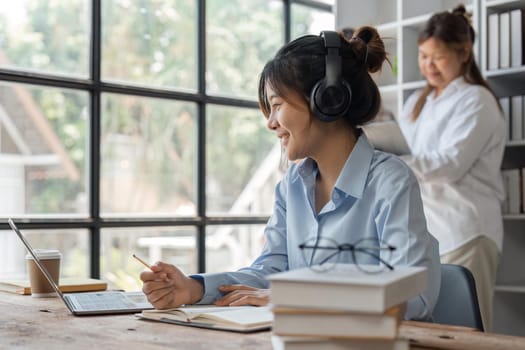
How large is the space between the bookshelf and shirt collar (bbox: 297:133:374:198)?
68.5 inches

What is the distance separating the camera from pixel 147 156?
12.2ft

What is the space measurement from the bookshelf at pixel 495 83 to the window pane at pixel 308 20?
0.68 m

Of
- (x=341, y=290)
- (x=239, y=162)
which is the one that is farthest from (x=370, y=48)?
(x=239, y=162)

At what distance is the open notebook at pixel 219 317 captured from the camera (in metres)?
1.33

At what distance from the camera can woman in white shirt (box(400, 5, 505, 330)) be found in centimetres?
305

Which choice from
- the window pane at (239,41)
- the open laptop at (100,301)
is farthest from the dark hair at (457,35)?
the open laptop at (100,301)

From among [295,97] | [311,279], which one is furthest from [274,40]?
[311,279]

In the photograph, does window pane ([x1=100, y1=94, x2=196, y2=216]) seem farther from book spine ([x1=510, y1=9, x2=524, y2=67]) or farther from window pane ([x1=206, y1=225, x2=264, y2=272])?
book spine ([x1=510, y1=9, x2=524, y2=67])

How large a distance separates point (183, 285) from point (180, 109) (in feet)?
7.54

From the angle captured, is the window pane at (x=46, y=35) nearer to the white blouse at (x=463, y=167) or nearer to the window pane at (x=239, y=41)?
the window pane at (x=239, y=41)

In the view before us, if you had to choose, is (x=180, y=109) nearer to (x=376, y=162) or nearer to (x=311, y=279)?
(x=376, y=162)

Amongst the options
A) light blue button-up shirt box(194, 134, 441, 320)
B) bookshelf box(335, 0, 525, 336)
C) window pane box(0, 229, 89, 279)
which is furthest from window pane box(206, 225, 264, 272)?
light blue button-up shirt box(194, 134, 441, 320)

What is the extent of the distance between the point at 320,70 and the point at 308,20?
2.87 metres

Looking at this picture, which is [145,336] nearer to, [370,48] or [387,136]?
[370,48]
